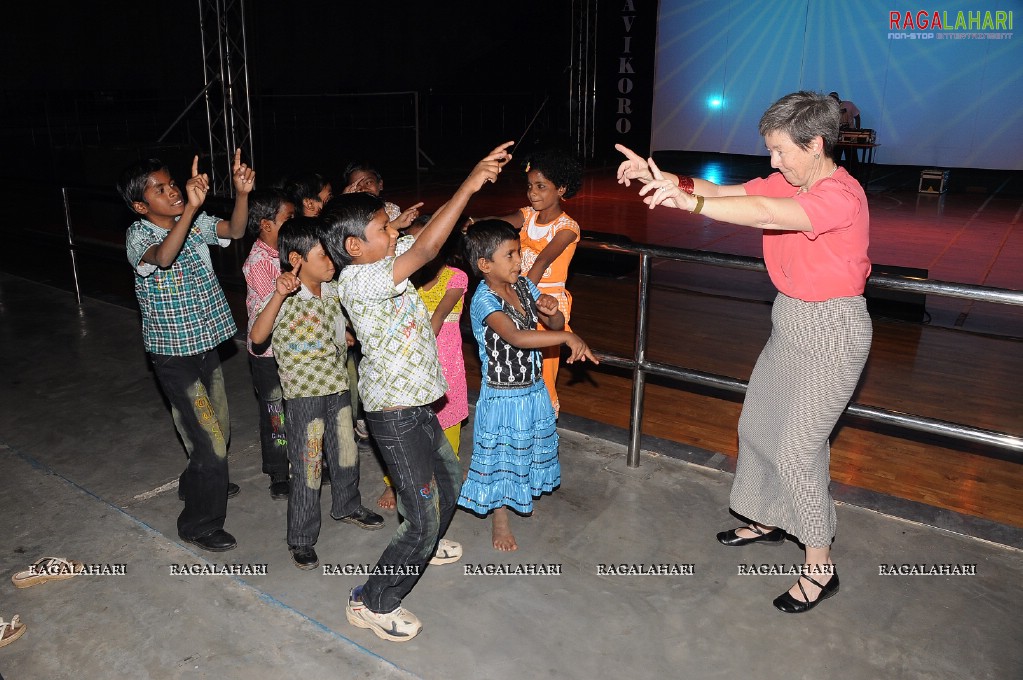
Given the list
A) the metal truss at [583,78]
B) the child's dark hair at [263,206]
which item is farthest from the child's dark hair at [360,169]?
the metal truss at [583,78]

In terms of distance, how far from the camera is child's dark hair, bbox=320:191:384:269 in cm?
218

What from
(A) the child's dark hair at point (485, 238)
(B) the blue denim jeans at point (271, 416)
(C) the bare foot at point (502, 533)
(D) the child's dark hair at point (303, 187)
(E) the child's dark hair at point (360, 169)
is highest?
(E) the child's dark hair at point (360, 169)

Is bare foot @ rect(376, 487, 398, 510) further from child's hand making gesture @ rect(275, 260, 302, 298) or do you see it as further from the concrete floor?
child's hand making gesture @ rect(275, 260, 302, 298)

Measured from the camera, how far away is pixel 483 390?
111 inches

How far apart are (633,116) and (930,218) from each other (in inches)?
265

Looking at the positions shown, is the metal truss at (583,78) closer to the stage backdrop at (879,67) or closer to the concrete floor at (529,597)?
the stage backdrop at (879,67)

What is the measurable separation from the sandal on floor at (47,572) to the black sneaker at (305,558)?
709 millimetres

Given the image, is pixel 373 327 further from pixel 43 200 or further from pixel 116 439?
pixel 43 200

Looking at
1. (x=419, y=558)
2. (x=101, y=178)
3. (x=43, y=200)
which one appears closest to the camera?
(x=419, y=558)

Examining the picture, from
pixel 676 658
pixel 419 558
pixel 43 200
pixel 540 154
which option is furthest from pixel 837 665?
pixel 43 200

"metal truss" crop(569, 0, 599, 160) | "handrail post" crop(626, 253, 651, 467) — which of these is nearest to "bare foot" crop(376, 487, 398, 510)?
"handrail post" crop(626, 253, 651, 467)

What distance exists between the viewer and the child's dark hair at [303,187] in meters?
3.25

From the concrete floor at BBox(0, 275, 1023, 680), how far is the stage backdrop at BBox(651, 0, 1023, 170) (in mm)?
12207

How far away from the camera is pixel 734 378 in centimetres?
308
